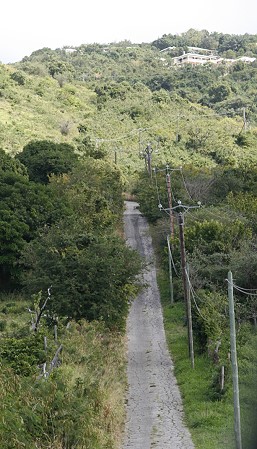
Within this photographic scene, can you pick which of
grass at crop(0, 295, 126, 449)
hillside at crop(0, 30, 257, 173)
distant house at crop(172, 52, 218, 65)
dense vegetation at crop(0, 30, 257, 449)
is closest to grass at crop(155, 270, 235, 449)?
dense vegetation at crop(0, 30, 257, 449)

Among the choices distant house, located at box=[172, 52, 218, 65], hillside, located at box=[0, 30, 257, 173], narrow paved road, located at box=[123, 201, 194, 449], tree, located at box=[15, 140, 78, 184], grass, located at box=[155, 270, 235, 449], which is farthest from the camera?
distant house, located at box=[172, 52, 218, 65]

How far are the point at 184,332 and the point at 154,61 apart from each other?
11269 centimetres

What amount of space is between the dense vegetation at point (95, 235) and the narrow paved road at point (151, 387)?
56cm

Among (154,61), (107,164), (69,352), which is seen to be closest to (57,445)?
(69,352)

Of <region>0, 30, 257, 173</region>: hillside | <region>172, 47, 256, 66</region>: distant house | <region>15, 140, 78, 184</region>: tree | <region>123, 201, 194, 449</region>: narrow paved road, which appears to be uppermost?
<region>172, 47, 256, 66</region>: distant house

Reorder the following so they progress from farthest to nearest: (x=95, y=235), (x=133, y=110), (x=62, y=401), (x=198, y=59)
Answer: (x=198, y=59)
(x=133, y=110)
(x=95, y=235)
(x=62, y=401)

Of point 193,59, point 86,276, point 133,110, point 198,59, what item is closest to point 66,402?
point 86,276

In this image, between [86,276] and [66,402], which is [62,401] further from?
[86,276]

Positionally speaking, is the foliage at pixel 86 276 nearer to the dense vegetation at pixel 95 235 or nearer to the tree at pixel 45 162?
the dense vegetation at pixel 95 235

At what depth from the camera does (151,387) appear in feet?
69.8

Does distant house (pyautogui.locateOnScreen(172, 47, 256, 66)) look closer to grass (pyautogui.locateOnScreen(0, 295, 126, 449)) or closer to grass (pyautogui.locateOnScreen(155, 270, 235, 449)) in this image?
grass (pyautogui.locateOnScreen(155, 270, 235, 449))

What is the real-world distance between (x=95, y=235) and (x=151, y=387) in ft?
27.9

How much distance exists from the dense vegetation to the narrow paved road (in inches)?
22.2

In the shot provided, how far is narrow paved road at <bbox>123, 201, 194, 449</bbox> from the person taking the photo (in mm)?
16359
